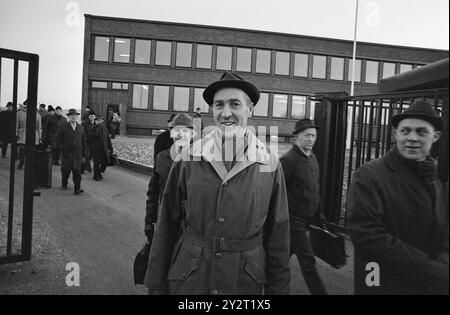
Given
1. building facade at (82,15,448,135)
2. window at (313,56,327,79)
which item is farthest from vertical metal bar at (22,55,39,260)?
building facade at (82,15,448,135)

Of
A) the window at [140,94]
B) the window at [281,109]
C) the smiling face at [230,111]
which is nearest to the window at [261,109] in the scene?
the window at [281,109]

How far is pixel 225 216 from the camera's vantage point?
1.95m

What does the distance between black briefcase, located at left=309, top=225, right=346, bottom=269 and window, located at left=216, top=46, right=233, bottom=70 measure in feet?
54.2

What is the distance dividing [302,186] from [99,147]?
800 cm

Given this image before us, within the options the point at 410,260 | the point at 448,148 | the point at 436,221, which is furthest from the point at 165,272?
the point at 448,148

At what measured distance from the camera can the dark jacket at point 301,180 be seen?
2.68 metres

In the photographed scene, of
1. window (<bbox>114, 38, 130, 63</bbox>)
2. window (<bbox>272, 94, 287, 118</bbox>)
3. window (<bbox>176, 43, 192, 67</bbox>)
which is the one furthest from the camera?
window (<bbox>114, 38, 130, 63</bbox>)

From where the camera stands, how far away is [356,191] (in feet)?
6.20

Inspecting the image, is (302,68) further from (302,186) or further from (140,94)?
(140,94)

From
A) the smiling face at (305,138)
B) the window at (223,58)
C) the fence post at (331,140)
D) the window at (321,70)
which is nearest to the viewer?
the smiling face at (305,138)

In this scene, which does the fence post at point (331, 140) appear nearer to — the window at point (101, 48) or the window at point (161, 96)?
the window at point (101, 48)

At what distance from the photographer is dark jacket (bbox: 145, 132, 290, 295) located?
6.39ft

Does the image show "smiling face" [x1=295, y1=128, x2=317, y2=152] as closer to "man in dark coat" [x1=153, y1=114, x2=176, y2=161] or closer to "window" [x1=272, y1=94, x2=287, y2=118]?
"man in dark coat" [x1=153, y1=114, x2=176, y2=161]

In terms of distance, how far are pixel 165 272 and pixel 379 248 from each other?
3.79 ft
